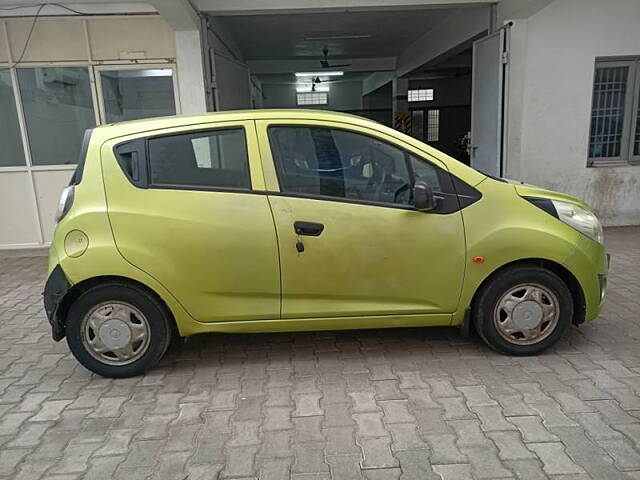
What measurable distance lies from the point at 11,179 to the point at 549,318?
715 cm

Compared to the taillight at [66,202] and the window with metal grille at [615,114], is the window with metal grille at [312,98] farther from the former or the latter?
the taillight at [66,202]

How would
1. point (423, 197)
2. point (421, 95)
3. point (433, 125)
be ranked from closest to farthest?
point (423, 197)
point (421, 95)
point (433, 125)

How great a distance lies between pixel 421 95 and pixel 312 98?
580 centimetres

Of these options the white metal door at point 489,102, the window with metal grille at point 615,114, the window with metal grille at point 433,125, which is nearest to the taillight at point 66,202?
the white metal door at point 489,102

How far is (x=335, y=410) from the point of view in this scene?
2.73m

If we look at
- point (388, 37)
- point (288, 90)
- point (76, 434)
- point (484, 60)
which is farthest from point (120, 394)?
point (288, 90)

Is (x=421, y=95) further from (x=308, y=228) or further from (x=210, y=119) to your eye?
(x=308, y=228)

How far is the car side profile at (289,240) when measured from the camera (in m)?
3.01

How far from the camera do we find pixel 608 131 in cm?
709

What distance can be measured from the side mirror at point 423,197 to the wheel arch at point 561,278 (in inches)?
26.2

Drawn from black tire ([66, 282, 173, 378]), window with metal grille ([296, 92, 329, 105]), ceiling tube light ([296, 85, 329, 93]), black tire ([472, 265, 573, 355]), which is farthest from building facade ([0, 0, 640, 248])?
window with metal grille ([296, 92, 329, 105])

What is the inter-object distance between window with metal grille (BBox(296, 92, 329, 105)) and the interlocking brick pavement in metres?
20.0

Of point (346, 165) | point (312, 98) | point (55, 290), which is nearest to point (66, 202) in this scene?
point (55, 290)

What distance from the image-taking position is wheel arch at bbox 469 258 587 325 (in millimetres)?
3184
